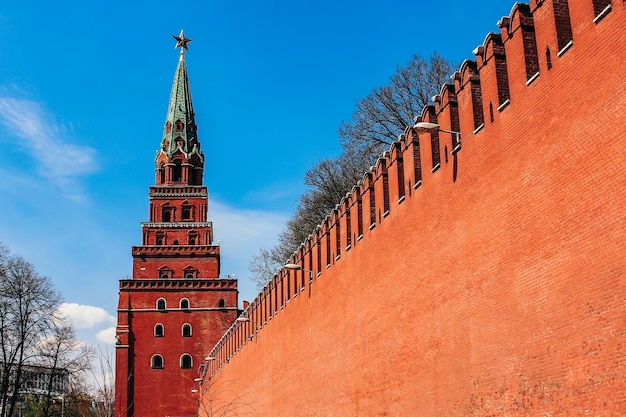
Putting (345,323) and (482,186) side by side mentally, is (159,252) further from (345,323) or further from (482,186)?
(482,186)

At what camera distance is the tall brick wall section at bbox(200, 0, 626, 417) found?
8938 mm

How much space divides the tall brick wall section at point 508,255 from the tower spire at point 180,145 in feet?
137

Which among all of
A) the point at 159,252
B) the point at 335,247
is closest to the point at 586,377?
the point at 335,247

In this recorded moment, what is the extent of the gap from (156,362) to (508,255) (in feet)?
137

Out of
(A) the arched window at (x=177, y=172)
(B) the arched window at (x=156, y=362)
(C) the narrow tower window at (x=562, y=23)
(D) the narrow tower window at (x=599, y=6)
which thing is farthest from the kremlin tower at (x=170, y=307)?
(D) the narrow tower window at (x=599, y=6)

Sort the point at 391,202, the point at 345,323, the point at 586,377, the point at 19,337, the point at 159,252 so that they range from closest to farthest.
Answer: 1. the point at 586,377
2. the point at 391,202
3. the point at 345,323
4. the point at 19,337
5. the point at 159,252

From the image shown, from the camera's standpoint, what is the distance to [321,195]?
3541 centimetres

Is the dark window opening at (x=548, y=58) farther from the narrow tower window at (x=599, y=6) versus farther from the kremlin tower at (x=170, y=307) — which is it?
the kremlin tower at (x=170, y=307)

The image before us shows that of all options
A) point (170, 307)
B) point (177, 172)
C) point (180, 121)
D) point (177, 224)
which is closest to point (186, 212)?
point (177, 224)

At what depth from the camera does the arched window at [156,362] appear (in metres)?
49.6

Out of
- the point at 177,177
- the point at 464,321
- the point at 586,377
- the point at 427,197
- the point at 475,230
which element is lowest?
the point at 586,377

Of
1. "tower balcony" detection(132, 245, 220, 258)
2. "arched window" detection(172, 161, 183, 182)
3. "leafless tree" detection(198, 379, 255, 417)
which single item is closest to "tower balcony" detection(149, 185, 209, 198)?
"arched window" detection(172, 161, 183, 182)

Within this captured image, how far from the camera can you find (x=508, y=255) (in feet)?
36.0

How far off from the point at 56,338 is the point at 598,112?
32.2 m
